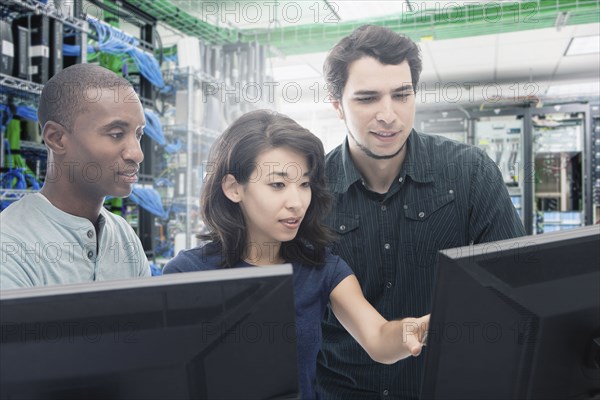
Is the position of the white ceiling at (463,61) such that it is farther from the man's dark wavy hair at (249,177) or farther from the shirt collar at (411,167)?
the man's dark wavy hair at (249,177)

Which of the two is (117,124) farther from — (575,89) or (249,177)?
(575,89)

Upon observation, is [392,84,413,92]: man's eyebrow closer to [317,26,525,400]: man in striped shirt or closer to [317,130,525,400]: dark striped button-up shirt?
[317,26,525,400]: man in striped shirt

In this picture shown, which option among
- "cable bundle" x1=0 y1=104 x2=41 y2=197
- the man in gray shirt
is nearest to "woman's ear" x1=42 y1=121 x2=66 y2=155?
the man in gray shirt

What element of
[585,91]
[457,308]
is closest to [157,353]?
[457,308]

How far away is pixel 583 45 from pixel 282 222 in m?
5.89

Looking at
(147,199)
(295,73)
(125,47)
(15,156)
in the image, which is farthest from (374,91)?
(295,73)

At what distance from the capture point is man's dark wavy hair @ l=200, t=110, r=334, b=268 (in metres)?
1.20

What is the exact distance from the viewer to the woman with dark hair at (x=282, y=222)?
3.75ft

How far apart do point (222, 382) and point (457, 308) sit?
0.29m

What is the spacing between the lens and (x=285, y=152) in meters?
1.19

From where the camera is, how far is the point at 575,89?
25.2ft

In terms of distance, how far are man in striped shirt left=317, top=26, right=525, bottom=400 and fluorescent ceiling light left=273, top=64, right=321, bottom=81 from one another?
512 cm

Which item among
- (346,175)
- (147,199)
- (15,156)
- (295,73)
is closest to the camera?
(346,175)

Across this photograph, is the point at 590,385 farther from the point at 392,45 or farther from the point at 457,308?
the point at 392,45
